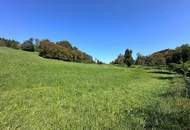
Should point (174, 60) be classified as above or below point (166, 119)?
above

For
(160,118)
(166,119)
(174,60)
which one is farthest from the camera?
(174,60)

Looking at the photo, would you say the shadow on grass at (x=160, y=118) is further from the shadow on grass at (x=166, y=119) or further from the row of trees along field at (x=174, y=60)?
the row of trees along field at (x=174, y=60)

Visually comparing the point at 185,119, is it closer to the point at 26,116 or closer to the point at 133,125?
the point at 133,125

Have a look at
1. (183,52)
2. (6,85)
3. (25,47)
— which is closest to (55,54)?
(25,47)

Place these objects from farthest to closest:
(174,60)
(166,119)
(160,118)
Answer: (174,60)
(160,118)
(166,119)

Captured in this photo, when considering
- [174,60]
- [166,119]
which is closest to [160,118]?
[166,119]

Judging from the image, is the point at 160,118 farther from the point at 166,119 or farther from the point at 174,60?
the point at 174,60

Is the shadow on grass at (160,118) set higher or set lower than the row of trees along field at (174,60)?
lower

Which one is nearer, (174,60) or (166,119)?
(166,119)

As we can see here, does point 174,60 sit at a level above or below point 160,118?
above

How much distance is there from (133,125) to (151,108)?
253 cm

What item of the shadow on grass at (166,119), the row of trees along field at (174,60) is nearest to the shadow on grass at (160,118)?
the shadow on grass at (166,119)

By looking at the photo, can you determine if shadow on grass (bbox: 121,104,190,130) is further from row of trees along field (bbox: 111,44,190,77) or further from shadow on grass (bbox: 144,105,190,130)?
row of trees along field (bbox: 111,44,190,77)

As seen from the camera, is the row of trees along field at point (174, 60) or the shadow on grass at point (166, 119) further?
the row of trees along field at point (174, 60)
